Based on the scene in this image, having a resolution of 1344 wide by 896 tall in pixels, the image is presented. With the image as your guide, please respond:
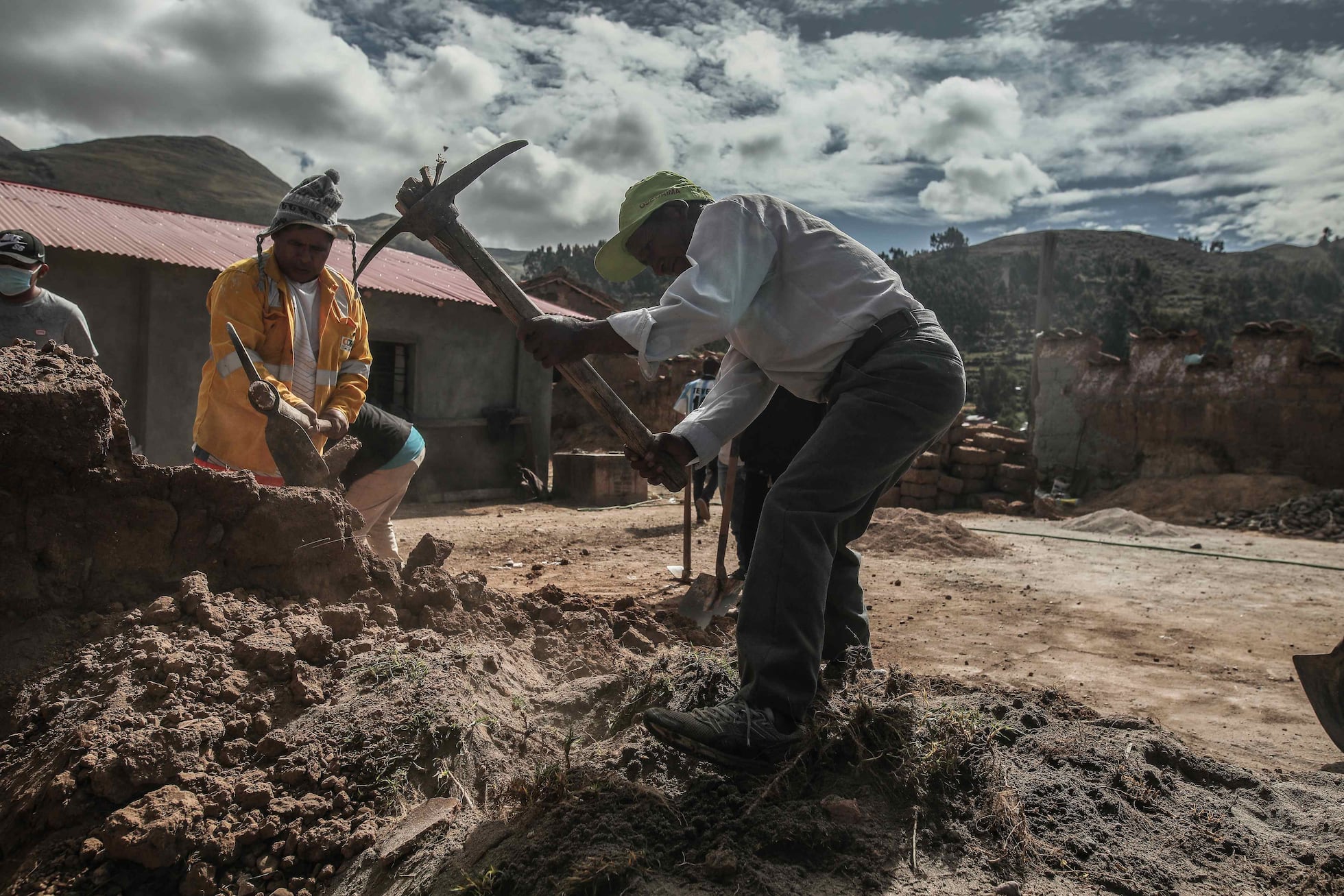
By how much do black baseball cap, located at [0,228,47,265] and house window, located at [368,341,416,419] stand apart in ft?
21.3

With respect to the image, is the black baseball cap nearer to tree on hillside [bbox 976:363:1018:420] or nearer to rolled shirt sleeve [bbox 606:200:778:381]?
rolled shirt sleeve [bbox 606:200:778:381]

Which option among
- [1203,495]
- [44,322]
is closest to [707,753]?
[44,322]

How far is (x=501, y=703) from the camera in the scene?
233 cm

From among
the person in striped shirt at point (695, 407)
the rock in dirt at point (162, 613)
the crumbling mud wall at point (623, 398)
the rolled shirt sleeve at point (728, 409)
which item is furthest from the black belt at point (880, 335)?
the crumbling mud wall at point (623, 398)

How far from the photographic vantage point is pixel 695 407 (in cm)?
751

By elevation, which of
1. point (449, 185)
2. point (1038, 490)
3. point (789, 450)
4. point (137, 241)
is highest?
point (137, 241)

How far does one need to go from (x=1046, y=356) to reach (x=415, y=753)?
15236mm

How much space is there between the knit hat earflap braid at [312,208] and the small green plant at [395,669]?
62.5 inches

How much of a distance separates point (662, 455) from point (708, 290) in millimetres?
634

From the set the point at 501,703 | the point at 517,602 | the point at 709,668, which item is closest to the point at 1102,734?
the point at 709,668

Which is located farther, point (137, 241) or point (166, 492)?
point (137, 241)

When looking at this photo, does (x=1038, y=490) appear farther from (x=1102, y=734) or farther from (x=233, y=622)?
(x=233, y=622)

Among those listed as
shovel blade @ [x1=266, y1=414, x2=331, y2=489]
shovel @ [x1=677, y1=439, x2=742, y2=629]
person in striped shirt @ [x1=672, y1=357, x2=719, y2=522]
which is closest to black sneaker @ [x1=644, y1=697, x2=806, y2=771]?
shovel blade @ [x1=266, y1=414, x2=331, y2=489]

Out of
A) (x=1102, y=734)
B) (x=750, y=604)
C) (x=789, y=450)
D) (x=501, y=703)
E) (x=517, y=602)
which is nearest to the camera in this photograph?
(x=750, y=604)
